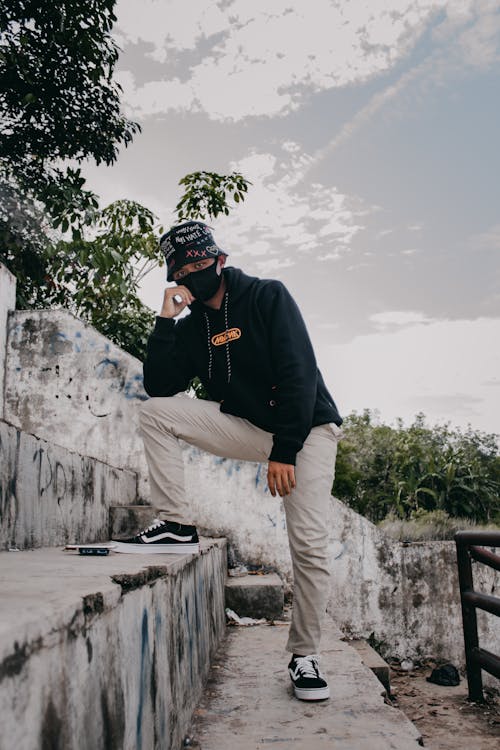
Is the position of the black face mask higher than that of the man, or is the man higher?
the black face mask

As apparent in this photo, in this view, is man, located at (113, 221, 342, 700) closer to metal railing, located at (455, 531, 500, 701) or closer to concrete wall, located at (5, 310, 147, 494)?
metal railing, located at (455, 531, 500, 701)

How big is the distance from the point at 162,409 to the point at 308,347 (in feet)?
2.40

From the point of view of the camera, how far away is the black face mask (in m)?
2.97

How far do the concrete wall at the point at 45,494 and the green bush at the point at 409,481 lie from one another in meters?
11.8

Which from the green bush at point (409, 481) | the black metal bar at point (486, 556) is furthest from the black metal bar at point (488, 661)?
the green bush at point (409, 481)

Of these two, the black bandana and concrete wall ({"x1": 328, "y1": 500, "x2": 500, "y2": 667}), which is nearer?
the black bandana

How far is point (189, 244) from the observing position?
2965mm

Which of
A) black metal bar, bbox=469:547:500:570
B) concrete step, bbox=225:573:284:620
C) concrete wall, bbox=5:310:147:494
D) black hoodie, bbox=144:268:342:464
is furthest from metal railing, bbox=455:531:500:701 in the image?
concrete wall, bbox=5:310:147:494

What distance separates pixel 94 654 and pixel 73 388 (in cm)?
481

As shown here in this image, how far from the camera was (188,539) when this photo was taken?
2.69m

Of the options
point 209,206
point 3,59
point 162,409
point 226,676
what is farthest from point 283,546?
point 3,59

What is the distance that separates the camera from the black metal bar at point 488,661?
364 cm

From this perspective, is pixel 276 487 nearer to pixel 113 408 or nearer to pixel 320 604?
pixel 320 604

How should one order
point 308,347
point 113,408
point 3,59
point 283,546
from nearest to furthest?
point 308,347 < point 283,546 < point 113,408 < point 3,59
